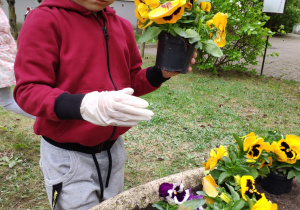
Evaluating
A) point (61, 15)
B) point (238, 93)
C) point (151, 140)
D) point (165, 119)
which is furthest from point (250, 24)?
point (61, 15)

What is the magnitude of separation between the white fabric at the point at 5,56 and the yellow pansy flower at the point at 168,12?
211cm

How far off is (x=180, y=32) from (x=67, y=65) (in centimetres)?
51

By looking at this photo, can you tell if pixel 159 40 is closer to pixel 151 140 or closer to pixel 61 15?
pixel 61 15

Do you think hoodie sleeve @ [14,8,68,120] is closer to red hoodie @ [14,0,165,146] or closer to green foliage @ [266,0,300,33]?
red hoodie @ [14,0,165,146]

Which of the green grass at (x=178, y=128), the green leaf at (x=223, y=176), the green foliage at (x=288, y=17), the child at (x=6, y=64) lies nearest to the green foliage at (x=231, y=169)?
the green leaf at (x=223, y=176)

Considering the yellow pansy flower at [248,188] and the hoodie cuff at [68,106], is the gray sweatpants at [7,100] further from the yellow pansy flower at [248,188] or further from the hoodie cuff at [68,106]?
the yellow pansy flower at [248,188]

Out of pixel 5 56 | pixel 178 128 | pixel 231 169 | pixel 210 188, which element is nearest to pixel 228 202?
pixel 210 188

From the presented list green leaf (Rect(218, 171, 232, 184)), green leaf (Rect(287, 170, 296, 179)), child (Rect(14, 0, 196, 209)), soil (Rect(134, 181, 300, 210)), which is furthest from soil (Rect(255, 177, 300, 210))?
child (Rect(14, 0, 196, 209))

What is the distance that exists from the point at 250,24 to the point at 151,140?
370 centimetres

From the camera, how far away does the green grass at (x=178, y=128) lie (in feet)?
8.61

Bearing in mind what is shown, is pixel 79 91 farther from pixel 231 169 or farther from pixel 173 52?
pixel 231 169

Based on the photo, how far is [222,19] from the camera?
53.6 inches

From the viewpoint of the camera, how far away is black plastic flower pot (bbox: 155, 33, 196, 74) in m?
1.30

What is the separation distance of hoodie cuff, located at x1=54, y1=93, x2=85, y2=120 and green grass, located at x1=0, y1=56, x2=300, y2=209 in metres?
1.53
